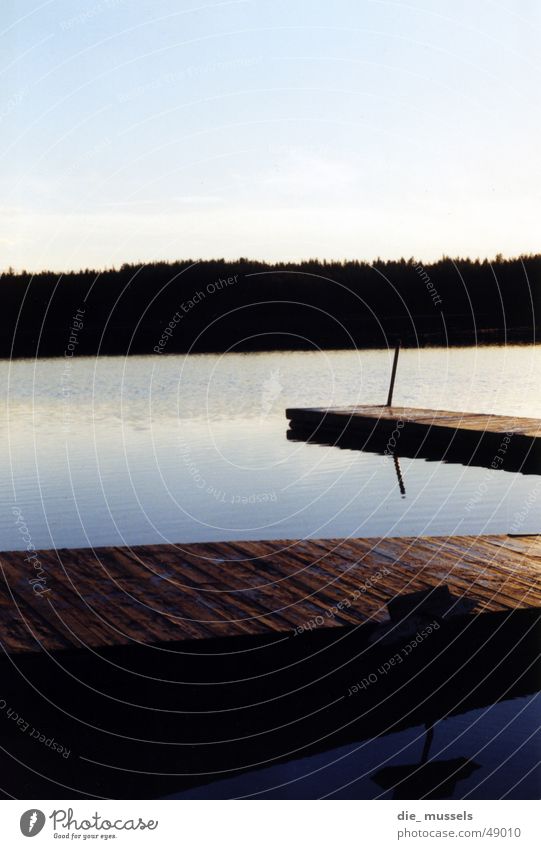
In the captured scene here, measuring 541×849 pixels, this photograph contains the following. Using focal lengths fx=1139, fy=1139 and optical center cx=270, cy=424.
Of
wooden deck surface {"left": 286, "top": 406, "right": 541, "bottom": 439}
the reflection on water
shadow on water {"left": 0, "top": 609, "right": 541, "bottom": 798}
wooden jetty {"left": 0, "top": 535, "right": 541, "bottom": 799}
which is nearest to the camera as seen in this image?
the reflection on water

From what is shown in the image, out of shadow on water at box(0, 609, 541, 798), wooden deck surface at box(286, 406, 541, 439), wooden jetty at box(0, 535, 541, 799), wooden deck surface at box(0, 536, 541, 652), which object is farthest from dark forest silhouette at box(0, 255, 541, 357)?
shadow on water at box(0, 609, 541, 798)

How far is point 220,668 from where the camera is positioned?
920cm

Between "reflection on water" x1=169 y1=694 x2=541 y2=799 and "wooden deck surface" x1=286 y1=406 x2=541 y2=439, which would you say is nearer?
"reflection on water" x1=169 y1=694 x2=541 y2=799

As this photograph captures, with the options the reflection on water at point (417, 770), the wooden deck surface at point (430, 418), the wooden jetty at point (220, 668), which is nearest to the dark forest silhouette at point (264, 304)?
the wooden deck surface at point (430, 418)

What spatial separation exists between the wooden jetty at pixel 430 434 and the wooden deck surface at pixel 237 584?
1048cm

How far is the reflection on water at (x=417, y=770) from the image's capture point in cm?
821

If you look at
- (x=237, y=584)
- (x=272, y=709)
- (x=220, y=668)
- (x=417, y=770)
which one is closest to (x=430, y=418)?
(x=237, y=584)

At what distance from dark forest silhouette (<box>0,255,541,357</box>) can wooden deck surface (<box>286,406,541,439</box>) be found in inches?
170

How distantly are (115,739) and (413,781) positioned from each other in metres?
2.34

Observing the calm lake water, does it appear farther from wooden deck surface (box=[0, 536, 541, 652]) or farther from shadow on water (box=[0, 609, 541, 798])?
shadow on water (box=[0, 609, 541, 798])

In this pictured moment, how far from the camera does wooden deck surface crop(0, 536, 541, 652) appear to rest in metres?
9.31

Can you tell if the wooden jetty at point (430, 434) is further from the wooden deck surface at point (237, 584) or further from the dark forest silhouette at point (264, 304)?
the wooden deck surface at point (237, 584)

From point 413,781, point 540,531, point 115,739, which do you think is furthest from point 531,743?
point 540,531
